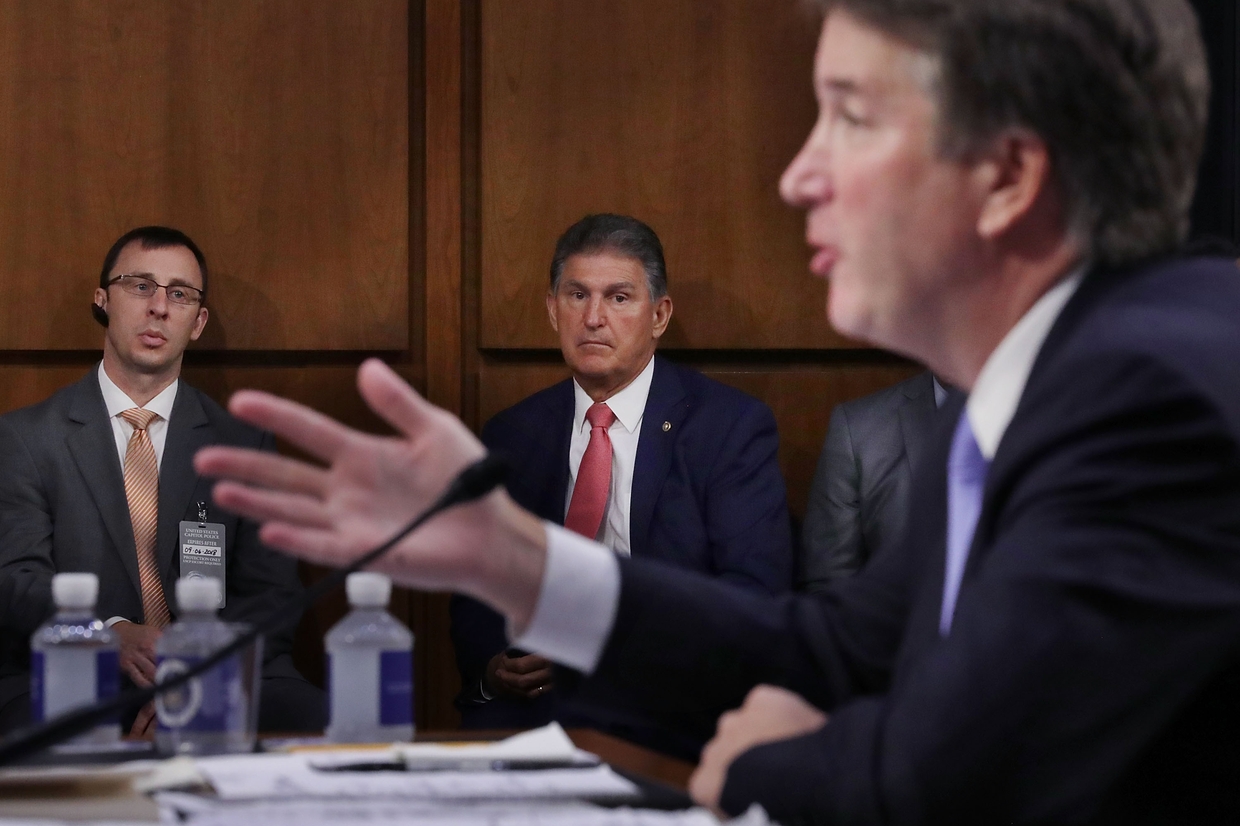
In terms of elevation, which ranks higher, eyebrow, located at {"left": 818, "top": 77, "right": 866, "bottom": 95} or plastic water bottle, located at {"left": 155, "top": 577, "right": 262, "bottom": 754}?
eyebrow, located at {"left": 818, "top": 77, "right": 866, "bottom": 95}

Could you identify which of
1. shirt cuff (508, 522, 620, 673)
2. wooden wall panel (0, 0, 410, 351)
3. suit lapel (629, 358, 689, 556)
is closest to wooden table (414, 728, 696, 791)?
shirt cuff (508, 522, 620, 673)

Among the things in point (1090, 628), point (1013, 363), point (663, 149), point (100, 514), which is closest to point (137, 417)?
point (100, 514)

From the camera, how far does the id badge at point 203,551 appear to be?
3.36 metres

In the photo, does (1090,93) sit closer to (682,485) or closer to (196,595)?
(196,595)

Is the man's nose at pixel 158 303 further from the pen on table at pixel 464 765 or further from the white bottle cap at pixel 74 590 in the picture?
the pen on table at pixel 464 765

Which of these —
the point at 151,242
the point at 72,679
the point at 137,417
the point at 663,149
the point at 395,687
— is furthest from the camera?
the point at 663,149

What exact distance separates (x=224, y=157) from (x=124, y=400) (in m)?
0.77

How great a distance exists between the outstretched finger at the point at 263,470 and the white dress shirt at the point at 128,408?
2.65m

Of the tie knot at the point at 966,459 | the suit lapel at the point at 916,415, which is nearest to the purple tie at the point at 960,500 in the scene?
the tie knot at the point at 966,459

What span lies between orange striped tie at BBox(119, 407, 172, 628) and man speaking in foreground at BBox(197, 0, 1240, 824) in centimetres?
245

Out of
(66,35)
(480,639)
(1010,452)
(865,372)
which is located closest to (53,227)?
(66,35)

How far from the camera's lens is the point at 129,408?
352cm

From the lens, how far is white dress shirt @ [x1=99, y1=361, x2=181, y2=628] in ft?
11.5

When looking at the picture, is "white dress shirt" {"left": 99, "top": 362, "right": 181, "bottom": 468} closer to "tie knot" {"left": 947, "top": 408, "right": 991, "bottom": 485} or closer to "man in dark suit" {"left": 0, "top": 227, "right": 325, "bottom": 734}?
"man in dark suit" {"left": 0, "top": 227, "right": 325, "bottom": 734}
